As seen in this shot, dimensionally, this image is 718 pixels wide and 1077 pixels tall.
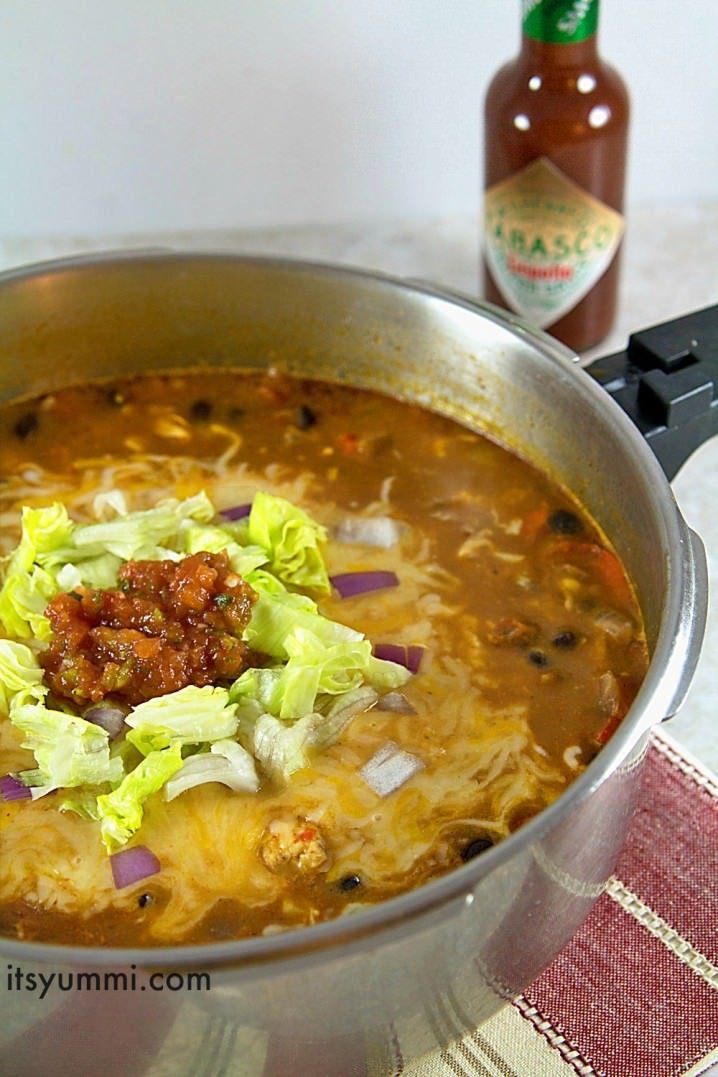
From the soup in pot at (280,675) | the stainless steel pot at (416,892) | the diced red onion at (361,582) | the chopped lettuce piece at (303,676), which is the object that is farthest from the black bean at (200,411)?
the chopped lettuce piece at (303,676)

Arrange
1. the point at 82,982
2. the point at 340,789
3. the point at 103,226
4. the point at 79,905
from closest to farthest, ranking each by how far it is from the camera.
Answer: the point at 82,982
the point at 79,905
the point at 340,789
the point at 103,226

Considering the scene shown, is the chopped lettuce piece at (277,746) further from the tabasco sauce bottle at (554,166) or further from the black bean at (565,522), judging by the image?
the tabasco sauce bottle at (554,166)

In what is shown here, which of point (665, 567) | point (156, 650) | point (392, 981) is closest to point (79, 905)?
point (156, 650)

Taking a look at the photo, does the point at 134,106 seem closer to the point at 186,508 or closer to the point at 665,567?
the point at 186,508

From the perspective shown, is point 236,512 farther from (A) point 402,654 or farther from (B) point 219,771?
(B) point 219,771

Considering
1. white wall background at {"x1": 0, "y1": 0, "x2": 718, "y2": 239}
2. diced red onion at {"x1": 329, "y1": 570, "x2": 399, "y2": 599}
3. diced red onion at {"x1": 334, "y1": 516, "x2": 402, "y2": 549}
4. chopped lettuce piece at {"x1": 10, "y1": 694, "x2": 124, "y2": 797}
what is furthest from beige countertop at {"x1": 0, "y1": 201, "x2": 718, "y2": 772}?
Result: chopped lettuce piece at {"x1": 10, "y1": 694, "x2": 124, "y2": 797}

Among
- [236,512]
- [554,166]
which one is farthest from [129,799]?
[554,166]
